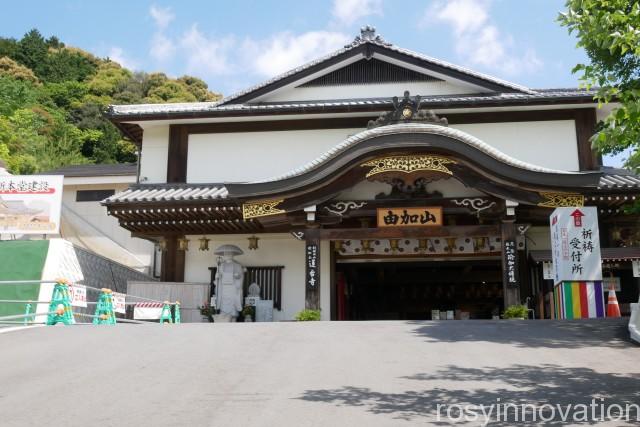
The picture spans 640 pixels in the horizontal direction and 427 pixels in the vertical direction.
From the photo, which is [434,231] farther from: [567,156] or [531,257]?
[567,156]

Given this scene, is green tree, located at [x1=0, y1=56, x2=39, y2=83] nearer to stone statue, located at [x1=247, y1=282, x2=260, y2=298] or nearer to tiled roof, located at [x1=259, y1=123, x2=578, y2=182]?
stone statue, located at [x1=247, y1=282, x2=260, y2=298]

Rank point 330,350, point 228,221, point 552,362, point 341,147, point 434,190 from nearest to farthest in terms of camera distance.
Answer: point 552,362 < point 330,350 < point 341,147 < point 434,190 < point 228,221

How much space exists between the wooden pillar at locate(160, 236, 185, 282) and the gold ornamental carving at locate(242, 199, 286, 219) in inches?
144

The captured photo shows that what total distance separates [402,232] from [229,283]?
187 inches

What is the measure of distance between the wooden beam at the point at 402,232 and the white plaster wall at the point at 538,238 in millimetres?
2526

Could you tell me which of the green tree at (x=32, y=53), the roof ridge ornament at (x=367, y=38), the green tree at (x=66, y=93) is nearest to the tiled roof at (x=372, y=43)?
the roof ridge ornament at (x=367, y=38)

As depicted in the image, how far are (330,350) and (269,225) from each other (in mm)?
7603

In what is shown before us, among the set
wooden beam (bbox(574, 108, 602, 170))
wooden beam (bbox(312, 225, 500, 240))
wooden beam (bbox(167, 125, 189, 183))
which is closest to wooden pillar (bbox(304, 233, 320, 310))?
wooden beam (bbox(312, 225, 500, 240))

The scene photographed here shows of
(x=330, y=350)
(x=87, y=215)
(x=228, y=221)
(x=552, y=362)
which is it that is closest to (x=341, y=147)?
(x=228, y=221)

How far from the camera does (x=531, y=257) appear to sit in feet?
55.6

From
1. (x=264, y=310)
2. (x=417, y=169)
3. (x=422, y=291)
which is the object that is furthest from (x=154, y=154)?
(x=422, y=291)

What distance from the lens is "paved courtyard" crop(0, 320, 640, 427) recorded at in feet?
21.2

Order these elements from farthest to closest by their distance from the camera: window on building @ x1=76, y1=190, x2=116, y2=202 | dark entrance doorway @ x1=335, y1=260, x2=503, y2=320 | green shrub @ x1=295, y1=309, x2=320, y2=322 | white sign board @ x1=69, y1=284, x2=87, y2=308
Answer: window on building @ x1=76, y1=190, x2=116, y2=202
dark entrance doorway @ x1=335, y1=260, x2=503, y2=320
green shrub @ x1=295, y1=309, x2=320, y2=322
white sign board @ x1=69, y1=284, x2=87, y2=308

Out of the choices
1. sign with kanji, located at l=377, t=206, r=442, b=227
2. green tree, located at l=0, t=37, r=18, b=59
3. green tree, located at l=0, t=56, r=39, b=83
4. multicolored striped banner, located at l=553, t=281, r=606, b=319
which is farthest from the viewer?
green tree, located at l=0, t=37, r=18, b=59
